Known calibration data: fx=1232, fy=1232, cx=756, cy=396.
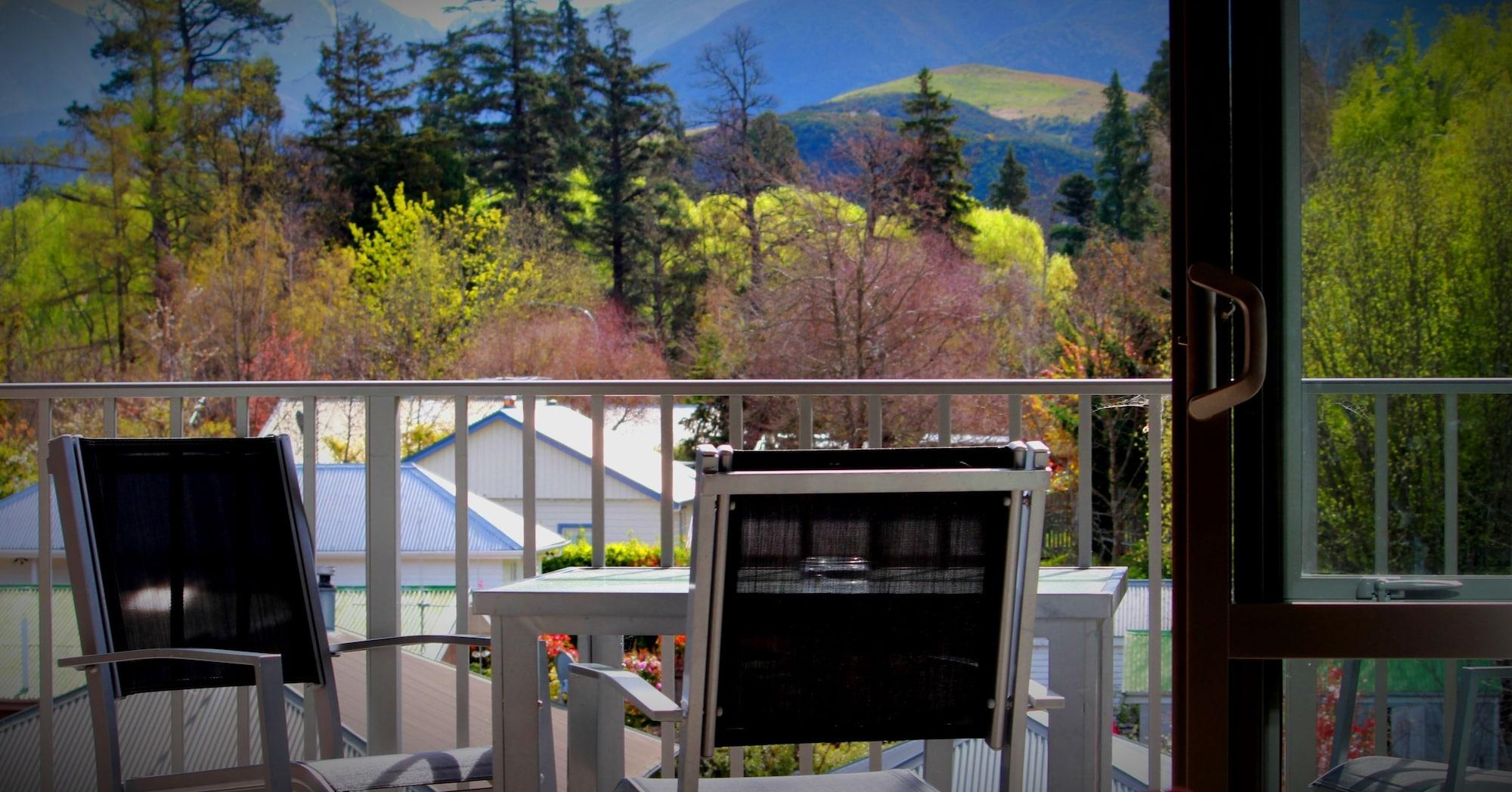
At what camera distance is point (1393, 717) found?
1483mm

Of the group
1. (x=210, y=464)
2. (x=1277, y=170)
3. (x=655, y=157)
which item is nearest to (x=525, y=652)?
(x=210, y=464)

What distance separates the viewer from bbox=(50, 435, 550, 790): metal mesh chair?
2.08 meters

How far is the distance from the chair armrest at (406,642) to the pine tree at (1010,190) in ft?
56.3

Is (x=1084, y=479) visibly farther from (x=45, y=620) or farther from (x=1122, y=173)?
(x=1122, y=173)

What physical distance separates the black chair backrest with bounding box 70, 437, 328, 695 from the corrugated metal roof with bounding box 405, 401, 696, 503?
11335mm

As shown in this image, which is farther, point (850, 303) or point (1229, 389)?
point (850, 303)

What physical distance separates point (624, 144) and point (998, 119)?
5.95 meters

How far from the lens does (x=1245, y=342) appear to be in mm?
1396

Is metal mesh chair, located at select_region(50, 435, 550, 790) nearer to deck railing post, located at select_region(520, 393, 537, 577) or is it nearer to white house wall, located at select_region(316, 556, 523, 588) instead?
deck railing post, located at select_region(520, 393, 537, 577)

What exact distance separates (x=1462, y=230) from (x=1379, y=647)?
1.62 ft

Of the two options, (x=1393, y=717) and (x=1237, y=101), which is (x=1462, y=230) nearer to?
(x=1237, y=101)

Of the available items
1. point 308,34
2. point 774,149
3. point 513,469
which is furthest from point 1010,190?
point 308,34

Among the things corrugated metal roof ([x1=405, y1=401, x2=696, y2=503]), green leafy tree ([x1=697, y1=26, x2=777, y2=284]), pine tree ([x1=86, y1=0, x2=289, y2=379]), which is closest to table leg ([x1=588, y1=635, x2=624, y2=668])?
corrugated metal roof ([x1=405, y1=401, x2=696, y2=503])

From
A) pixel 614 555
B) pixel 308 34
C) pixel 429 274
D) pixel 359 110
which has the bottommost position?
pixel 614 555
